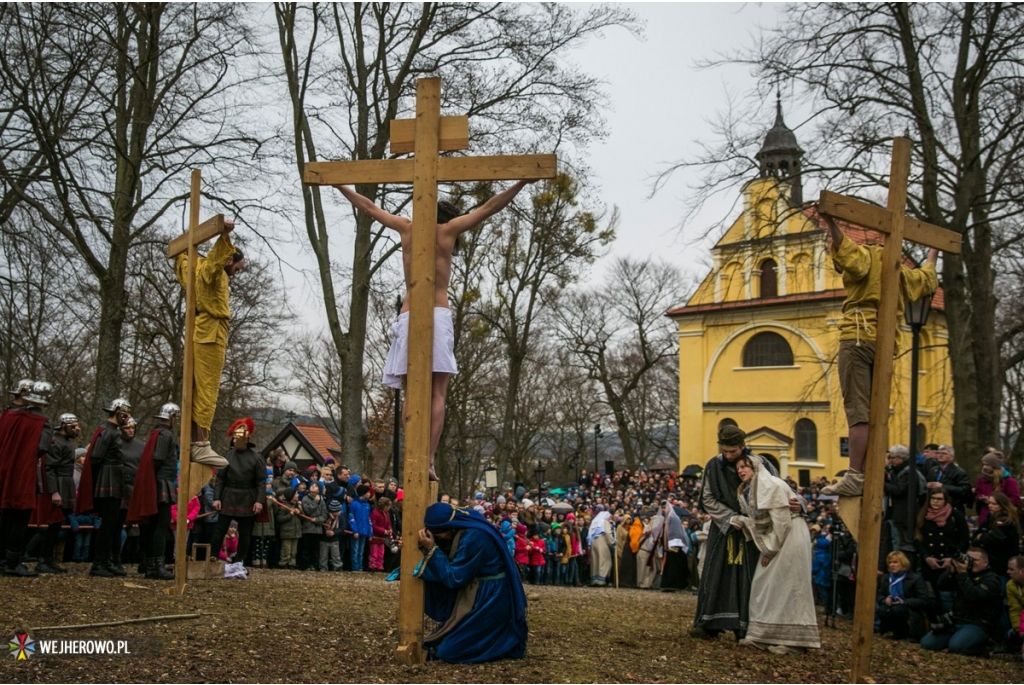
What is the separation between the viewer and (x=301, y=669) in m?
5.82

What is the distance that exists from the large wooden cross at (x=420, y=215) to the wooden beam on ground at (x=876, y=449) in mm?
2786

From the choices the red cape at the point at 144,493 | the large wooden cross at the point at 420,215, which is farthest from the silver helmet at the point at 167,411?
the large wooden cross at the point at 420,215

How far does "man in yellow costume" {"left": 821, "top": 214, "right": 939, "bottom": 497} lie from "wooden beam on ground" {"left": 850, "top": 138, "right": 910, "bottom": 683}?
109mm

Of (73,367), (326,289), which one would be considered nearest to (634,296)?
(73,367)

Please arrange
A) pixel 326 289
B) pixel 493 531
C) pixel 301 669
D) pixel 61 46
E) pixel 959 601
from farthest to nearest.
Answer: pixel 326 289 < pixel 61 46 < pixel 959 601 < pixel 493 531 < pixel 301 669

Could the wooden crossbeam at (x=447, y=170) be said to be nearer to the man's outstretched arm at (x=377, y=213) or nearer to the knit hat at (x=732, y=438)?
the man's outstretched arm at (x=377, y=213)

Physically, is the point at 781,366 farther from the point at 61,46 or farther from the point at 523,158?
the point at 523,158

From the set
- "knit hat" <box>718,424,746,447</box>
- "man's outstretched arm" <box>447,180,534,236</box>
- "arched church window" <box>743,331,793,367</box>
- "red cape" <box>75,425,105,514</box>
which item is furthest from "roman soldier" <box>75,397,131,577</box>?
"arched church window" <box>743,331,793,367</box>

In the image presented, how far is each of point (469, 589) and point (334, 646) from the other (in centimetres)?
100

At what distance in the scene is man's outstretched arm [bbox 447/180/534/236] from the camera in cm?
669

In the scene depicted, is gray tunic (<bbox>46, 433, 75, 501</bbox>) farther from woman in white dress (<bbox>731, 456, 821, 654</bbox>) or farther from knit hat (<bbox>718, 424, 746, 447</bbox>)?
woman in white dress (<bbox>731, 456, 821, 654</bbox>)

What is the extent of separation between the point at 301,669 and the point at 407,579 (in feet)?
2.94

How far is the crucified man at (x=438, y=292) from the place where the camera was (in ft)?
22.3

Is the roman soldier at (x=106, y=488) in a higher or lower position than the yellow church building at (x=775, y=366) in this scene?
lower
